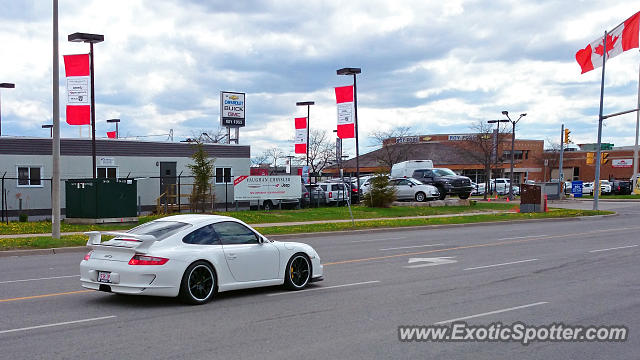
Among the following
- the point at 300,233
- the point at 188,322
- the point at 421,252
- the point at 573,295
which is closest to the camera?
the point at 188,322

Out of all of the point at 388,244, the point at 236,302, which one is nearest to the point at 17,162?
the point at 388,244

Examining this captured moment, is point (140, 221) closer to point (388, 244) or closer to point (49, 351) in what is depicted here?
point (388, 244)

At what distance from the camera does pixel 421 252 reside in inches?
706

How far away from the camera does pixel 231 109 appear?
45.4m

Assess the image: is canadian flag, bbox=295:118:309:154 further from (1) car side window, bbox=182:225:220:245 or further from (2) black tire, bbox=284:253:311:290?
(1) car side window, bbox=182:225:220:245

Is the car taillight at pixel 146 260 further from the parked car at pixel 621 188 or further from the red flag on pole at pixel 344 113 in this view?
the parked car at pixel 621 188

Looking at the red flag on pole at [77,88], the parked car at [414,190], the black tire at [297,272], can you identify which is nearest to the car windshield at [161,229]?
the black tire at [297,272]

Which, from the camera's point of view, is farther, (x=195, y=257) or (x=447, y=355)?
(x=195, y=257)

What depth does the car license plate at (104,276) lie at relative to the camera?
938 cm

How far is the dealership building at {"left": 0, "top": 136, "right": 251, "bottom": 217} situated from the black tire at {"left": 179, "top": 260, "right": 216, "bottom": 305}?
2231 centimetres

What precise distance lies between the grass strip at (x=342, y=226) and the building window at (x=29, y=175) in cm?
1693

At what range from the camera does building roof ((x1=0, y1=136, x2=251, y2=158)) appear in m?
35.1

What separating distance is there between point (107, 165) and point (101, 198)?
583 inches

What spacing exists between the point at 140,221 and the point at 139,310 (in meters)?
17.5
